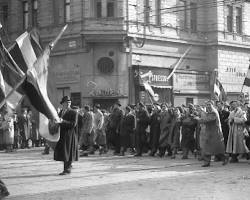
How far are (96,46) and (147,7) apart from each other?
4592 millimetres

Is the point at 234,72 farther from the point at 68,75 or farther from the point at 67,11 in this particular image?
the point at 67,11

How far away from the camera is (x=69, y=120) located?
1311 centimetres

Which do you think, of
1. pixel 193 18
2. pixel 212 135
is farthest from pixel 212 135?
pixel 193 18

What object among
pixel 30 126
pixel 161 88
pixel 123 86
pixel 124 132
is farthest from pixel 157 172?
pixel 161 88

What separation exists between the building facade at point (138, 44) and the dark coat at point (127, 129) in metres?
10.7

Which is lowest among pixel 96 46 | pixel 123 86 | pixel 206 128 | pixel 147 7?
pixel 206 128

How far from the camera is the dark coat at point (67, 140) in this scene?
42.7 feet

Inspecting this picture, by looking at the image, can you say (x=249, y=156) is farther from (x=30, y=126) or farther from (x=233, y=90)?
(x=233, y=90)

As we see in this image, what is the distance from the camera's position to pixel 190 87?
3678cm

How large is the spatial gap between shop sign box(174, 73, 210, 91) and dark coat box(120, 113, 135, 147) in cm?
1588

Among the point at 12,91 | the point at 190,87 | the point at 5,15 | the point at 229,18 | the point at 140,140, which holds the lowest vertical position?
the point at 140,140

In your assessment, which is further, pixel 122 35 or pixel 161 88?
pixel 161 88

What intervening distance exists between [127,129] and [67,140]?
730 cm

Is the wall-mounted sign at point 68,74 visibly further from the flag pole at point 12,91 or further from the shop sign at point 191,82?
the flag pole at point 12,91
